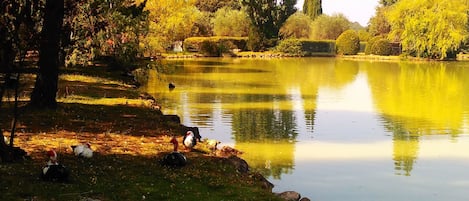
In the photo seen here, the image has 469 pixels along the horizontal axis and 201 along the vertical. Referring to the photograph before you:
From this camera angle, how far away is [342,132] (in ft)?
47.7

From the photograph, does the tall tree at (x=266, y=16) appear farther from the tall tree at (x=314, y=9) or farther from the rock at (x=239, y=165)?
the rock at (x=239, y=165)

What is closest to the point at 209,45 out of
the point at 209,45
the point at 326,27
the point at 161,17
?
the point at 209,45

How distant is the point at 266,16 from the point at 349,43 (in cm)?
1089

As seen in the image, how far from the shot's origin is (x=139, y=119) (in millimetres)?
12953

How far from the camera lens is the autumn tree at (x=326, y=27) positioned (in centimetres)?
7369

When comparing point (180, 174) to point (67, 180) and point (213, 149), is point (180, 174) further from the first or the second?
point (213, 149)

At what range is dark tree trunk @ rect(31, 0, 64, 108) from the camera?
11883mm

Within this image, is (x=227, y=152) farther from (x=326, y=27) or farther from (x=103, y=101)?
(x=326, y=27)

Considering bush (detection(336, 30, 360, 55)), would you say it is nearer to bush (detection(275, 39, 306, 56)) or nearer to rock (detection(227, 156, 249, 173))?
bush (detection(275, 39, 306, 56))

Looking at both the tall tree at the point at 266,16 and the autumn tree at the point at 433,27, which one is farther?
the tall tree at the point at 266,16

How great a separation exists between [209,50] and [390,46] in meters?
19.9

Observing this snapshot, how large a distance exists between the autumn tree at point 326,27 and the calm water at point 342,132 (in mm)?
45847

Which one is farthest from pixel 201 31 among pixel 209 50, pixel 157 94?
pixel 157 94

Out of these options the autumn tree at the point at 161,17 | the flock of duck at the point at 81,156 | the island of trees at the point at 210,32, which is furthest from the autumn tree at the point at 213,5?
the flock of duck at the point at 81,156
